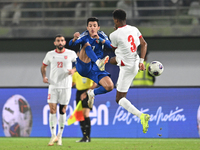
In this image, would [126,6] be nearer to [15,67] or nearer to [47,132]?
[15,67]

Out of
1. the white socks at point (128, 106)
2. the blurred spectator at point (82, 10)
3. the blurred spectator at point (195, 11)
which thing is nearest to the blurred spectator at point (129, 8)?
the blurred spectator at point (82, 10)

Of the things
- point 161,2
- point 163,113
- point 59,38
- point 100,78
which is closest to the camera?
point 100,78

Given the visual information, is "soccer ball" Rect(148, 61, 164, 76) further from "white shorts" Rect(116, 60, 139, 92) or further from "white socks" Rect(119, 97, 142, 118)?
"white socks" Rect(119, 97, 142, 118)

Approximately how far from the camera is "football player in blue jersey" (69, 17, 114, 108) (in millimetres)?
7473

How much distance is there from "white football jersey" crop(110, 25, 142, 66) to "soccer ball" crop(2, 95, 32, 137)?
16.1 feet

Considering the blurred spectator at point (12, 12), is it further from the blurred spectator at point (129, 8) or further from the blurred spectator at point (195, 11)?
the blurred spectator at point (195, 11)

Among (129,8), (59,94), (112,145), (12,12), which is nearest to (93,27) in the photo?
(59,94)

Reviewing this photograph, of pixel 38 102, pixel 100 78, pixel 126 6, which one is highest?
pixel 126 6

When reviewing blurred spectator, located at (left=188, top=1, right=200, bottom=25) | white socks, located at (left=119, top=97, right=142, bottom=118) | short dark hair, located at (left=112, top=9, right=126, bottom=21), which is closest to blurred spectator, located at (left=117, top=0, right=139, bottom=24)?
blurred spectator, located at (left=188, top=1, right=200, bottom=25)

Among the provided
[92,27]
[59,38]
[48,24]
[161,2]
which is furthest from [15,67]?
[92,27]

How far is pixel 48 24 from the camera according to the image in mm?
15336

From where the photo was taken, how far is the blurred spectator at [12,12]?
15.3 meters

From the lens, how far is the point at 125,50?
6715mm

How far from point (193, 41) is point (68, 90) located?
744 centimetres
